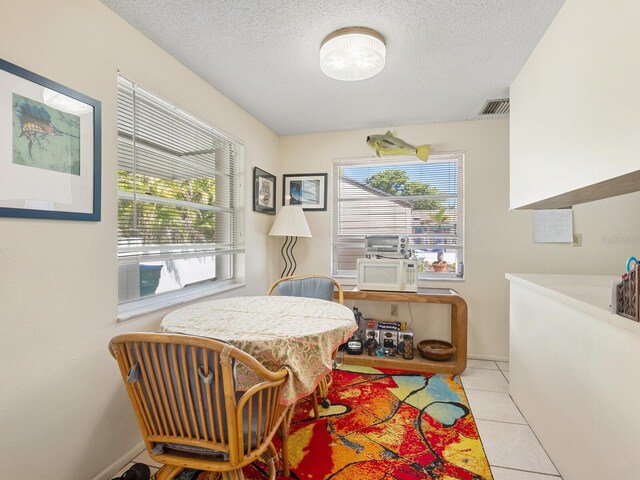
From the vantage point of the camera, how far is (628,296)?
3.60 feet

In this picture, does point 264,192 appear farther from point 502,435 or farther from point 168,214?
point 502,435

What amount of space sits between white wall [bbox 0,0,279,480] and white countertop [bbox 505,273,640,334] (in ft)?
7.05

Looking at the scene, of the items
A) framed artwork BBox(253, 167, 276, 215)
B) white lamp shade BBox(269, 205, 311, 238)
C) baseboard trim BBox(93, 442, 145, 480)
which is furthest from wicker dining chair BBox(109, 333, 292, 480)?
framed artwork BBox(253, 167, 276, 215)

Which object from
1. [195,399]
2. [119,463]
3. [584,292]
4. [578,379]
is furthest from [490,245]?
[119,463]

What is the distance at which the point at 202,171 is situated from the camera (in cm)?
244

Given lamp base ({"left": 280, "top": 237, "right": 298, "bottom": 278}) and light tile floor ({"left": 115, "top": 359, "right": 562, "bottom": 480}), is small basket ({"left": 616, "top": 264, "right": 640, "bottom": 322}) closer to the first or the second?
light tile floor ({"left": 115, "top": 359, "right": 562, "bottom": 480})

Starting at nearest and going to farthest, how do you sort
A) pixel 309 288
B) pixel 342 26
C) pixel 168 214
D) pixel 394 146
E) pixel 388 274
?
pixel 342 26 → pixel 168 214 → pixel 309 288 → pixel 388 274 → pixel 394 146

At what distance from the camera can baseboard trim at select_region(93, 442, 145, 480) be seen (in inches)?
62.2

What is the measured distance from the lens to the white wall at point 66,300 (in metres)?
1.24

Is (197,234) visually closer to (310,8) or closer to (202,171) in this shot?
(202,171)

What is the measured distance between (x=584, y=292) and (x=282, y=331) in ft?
4.82

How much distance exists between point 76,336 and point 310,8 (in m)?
1.90

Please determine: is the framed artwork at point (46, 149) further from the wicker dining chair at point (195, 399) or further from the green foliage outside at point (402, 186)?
the green foliage outside at point (402, 186)

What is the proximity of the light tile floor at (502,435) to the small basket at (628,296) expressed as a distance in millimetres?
996
